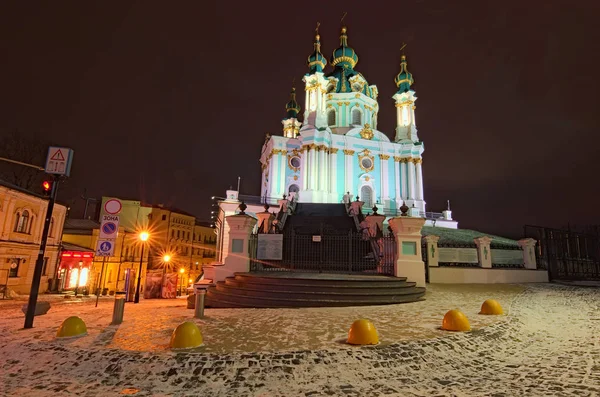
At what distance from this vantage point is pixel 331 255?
15.8 metres

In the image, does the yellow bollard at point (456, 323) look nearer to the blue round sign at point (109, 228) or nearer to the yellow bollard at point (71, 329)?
the yellow bollard at point (71, 329)

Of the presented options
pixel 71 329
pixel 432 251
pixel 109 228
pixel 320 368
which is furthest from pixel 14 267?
pixel 432 251

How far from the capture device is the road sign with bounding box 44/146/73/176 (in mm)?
7312

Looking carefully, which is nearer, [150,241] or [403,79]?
[150,241]

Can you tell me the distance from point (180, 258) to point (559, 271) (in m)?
46.4

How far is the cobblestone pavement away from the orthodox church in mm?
34678

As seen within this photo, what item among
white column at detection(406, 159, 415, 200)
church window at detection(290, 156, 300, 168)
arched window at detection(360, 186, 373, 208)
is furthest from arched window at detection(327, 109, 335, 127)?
white column at detection(406, 159, 415, 200)

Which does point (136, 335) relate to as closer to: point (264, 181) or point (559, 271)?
point (559, 271)

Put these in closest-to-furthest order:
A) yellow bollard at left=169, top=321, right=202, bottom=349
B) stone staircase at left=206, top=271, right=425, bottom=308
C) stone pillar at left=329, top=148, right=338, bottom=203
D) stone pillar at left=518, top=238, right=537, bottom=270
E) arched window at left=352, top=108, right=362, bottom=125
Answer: yellow bollard at left=169, top=321, right=202, bottom=349
stone staircase at left=206, top=271, right=425, bottom=308
stone pillar at left=518, top=238, right=537, bottom=270
stone pillar at left=329, top=148, right=338, bottom=203
arched window at left=352, top=108, right=362, bottom=125

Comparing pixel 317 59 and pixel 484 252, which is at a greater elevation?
pixel 317 59

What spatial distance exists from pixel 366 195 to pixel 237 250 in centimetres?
3385

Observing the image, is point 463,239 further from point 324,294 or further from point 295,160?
point 324,294

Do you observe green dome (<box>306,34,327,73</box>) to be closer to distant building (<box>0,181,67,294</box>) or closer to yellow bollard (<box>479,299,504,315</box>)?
distant building (<box>0,181,67,294</box>)

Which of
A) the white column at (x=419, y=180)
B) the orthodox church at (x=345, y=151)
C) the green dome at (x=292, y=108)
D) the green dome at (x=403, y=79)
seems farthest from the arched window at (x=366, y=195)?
the green dome at (x=292, y=108)
